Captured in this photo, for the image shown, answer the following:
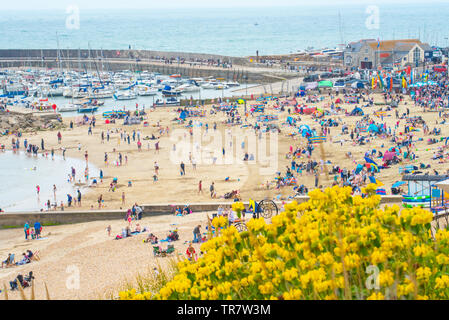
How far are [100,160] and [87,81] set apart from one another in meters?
43.7

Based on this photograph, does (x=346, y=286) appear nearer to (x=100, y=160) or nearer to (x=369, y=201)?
(x=369, y=201)

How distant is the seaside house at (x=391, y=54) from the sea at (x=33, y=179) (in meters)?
40.6

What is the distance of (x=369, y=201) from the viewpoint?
21.9 ft

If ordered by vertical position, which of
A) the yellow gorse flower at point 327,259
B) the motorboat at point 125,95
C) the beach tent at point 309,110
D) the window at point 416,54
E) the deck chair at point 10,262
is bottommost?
the deck chair at point 10,262

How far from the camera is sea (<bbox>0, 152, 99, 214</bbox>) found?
30.3 metres

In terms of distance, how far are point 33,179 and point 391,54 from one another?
46.7 meters

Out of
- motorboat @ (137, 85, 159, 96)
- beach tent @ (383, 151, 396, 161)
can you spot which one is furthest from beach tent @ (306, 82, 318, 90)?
beach tent @ (383, 151, 396, 161)

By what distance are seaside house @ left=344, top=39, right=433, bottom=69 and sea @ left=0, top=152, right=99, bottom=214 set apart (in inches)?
1599

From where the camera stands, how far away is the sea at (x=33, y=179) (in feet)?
99.3

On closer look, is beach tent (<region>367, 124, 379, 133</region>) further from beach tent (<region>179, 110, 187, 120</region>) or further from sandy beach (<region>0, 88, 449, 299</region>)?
beach tent (<region>179, 110, 187, 120</region>)

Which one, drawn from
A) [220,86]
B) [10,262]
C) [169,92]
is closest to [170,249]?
[10,262]

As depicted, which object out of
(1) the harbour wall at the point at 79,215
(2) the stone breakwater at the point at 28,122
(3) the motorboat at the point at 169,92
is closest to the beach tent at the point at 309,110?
(2) the stone breakwater at the point at 28,122

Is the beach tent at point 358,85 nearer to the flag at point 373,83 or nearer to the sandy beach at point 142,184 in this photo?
the flag at point 373,83

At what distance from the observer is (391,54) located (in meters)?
68.7
